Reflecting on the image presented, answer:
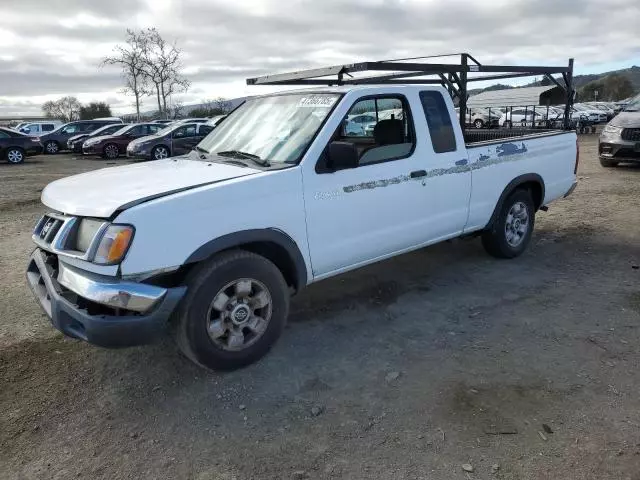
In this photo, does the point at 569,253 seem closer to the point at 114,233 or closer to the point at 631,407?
the point at 631,407

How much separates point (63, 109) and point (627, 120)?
250ft

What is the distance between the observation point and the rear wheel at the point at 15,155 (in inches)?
788

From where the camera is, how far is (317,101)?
418 centimetres

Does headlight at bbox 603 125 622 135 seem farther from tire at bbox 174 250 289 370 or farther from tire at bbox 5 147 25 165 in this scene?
tire at bbox 5 147 25 165

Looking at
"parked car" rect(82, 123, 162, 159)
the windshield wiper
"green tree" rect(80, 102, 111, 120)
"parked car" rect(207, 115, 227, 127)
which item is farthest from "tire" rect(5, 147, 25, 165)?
"green tree" rect(80, 102, 111, 120)

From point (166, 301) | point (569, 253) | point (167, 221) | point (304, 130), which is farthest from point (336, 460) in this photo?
point (569, 253)

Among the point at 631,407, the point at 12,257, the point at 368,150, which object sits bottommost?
the point at 631,407

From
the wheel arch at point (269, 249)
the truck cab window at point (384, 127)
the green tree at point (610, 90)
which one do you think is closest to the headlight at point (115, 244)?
the wheel arch at point (269, 249)

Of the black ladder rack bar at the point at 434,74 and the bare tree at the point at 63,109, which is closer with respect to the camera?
the black ladder rack bar at the point at 434,74

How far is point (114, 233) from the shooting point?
2998mm

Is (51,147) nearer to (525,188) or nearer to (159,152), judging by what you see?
(159,152)

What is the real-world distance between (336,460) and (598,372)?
1.94 meters

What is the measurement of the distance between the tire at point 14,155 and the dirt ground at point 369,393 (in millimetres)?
17611

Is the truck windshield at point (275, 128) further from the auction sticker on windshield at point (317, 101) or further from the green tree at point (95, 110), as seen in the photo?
the green tree at point (95, 110)
